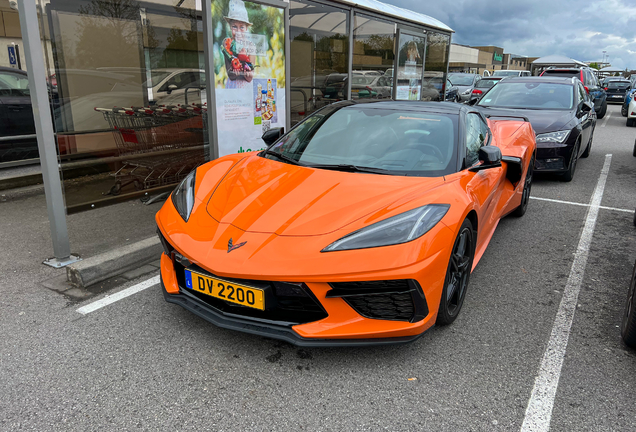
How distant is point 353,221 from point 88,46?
18.2 feet

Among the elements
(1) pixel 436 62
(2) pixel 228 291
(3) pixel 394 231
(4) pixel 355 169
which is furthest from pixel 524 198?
(1) pixel 436 62

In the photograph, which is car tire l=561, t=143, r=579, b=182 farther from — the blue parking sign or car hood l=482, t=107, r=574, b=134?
the blue parking sign

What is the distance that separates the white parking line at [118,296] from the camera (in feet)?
10.6

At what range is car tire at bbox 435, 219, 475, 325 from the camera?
284 centimetres

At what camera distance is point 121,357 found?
2.65m

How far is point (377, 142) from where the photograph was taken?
3.55 m

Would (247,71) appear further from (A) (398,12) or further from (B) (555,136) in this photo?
(A) (398,12)

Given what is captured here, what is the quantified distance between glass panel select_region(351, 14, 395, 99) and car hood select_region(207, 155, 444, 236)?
569 centimetres

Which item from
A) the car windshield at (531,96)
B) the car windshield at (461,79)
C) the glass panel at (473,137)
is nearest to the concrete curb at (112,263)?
the glass panel at (473,137)

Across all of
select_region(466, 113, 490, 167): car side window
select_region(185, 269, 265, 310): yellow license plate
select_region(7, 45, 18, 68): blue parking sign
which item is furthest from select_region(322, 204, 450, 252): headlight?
select_region(7, 45, 18, 68): blue parking sign

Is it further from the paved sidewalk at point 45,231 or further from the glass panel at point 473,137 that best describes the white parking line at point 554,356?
the paved sidewalk at point 45,231

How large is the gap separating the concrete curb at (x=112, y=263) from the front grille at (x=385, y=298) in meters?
2.12

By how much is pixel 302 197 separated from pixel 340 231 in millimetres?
467

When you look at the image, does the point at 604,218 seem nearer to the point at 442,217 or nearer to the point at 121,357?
the point at 442,217
